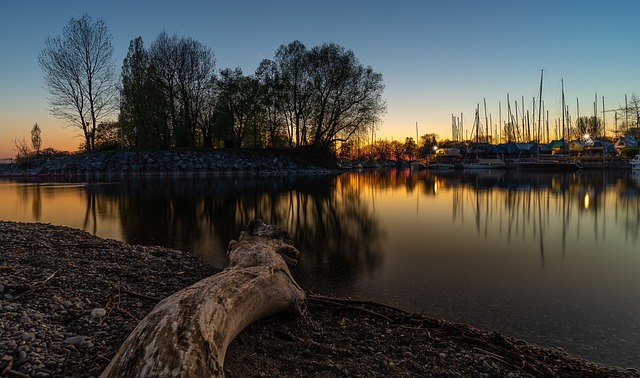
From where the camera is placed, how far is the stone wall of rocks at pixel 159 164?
4425 centimetres

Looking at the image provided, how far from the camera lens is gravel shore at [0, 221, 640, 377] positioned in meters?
3.48

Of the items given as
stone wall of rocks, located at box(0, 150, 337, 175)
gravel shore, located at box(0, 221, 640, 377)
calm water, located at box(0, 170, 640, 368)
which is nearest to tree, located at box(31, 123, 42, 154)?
stone wall of rocks, located at box(0, 150, 337, 175)

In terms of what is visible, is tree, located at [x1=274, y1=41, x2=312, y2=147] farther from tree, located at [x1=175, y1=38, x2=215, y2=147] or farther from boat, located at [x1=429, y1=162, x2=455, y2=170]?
boat, located at [x1=429, y1=162, x2=455, y2=170]

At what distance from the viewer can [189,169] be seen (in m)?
44.5

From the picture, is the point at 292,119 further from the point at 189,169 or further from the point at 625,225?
the point at 625,225

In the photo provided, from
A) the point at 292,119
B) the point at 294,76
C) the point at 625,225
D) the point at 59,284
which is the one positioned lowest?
the point at 625,225

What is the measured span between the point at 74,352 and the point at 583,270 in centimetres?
872

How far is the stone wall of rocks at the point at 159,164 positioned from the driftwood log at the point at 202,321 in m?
41.7

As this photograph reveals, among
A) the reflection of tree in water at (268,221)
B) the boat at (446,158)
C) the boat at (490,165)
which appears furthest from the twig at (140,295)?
the boat at (446,158)

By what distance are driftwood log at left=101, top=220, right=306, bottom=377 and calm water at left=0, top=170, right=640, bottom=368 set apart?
1994 millimetres

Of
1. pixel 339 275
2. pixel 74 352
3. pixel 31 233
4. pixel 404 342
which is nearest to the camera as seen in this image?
A: pixel 74 352

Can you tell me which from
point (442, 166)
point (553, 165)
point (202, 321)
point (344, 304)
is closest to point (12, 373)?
point (202, 321)

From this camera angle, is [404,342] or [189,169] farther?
[189,169]

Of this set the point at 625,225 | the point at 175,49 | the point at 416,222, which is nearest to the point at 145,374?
the point at 416,222
